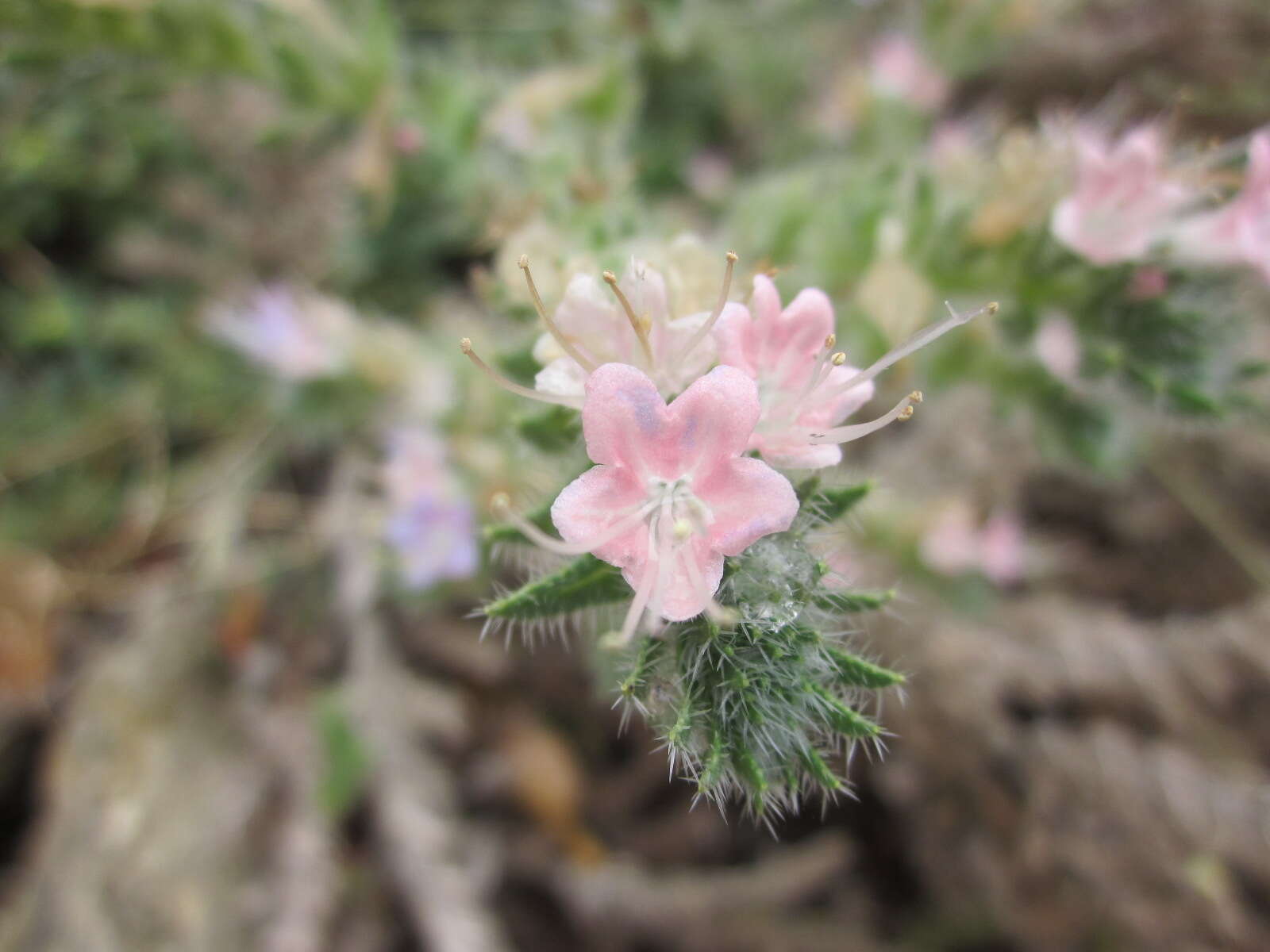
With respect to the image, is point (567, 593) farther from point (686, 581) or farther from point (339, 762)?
point (339, 762)

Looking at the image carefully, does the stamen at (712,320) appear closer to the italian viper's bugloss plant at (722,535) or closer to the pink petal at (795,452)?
the italian viper's bugloss plant at (722,535)

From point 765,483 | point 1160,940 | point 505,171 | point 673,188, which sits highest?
point 765,483

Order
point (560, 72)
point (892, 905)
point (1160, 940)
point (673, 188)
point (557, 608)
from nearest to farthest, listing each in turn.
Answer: point (557, 608) → point (1160, 940) → point (560, 72) → point (892, 905) → point (673, 188)

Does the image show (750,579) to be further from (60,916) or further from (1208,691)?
(60,916)

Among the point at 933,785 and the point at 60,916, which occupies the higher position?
the point at 60,916

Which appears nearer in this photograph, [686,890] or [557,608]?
[557,608]

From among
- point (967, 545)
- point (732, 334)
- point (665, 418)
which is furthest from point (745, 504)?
point (967, 545)

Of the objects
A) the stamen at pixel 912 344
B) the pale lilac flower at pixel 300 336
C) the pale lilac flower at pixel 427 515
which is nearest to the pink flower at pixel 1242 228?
the stamen at pixel 912 344

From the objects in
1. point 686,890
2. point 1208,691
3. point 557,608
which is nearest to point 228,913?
point 686,890
